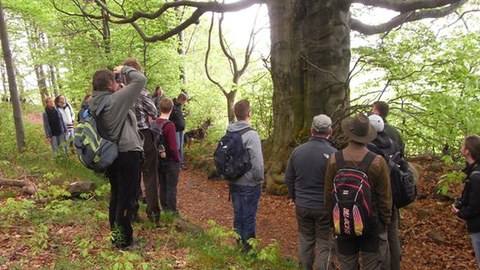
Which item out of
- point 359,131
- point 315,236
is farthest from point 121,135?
point 315,236

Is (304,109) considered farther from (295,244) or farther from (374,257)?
(374,257)

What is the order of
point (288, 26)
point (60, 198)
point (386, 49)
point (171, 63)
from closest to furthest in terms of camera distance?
point (60, 198) < point (386, 49) < point (288, 26) < point (171, 63)

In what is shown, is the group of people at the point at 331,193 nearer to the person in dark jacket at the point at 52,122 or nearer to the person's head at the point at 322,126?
the person's head at the point at 322,126

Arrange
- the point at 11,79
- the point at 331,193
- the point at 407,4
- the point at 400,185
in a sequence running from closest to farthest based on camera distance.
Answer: the point at 331,193 → the point at 400,185 → the point at 407,4 → the point at 11,79

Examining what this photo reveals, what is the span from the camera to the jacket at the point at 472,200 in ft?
13.9

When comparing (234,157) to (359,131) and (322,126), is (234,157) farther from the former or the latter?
(359,131)

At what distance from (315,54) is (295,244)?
4.18 m

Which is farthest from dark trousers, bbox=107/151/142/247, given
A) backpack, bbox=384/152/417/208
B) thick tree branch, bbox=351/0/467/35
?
thick tree branch, bbox=351/0/467/35

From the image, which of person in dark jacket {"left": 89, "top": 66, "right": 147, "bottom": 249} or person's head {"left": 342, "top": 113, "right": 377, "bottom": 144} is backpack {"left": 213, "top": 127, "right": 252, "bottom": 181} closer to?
person in dark jacket {"left": 89, "top": 66, "right": 147, "bottom": 249}

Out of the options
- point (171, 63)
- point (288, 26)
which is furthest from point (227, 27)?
point (288, 26)

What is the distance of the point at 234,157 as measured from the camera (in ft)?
15.9

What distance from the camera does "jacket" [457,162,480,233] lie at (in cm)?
425

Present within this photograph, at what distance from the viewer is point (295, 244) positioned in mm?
6773

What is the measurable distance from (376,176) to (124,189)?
2.50 meters
